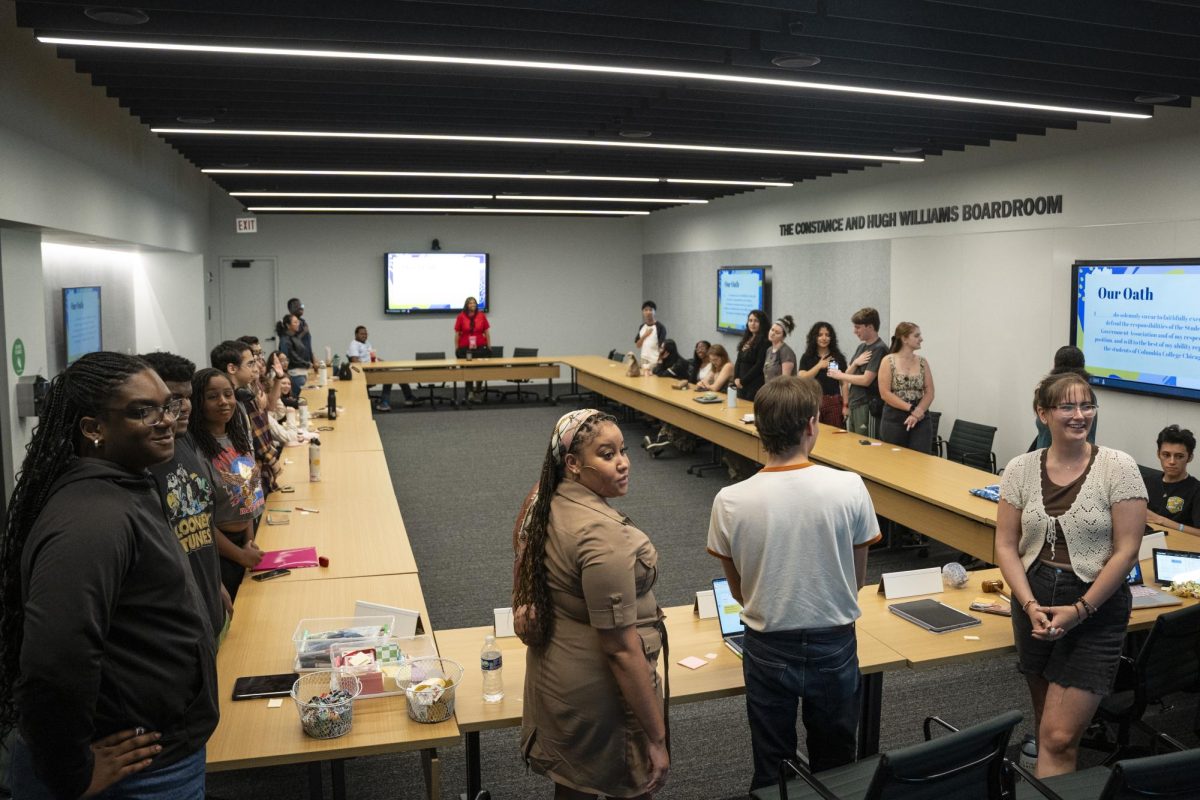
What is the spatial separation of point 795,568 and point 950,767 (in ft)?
1.96

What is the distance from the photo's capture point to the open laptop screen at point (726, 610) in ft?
10.7

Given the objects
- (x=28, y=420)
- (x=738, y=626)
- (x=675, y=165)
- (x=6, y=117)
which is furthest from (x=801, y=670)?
(x=675, y=165)

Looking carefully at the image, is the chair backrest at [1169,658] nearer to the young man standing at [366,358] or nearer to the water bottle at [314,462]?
the water bottle at [314,462]

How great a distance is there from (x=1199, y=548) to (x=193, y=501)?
163 inches

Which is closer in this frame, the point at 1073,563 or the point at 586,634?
the point at 586,634

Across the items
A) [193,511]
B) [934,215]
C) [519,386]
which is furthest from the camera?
[519,386]

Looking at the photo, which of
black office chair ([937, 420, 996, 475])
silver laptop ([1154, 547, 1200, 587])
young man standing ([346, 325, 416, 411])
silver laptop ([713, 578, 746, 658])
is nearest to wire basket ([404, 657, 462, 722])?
silver laptop ([713, 578, 746, 658])

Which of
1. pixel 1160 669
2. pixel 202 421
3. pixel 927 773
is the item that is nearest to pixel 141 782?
pixel 927 773

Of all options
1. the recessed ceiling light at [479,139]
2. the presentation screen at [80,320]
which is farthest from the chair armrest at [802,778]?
the presentation screen at [80,320]

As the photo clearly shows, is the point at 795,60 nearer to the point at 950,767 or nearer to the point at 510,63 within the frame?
the point at 510,63

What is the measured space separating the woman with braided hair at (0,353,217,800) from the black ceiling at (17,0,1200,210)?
8.53ft

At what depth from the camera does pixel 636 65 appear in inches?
184

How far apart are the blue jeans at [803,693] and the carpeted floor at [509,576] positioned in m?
0.95

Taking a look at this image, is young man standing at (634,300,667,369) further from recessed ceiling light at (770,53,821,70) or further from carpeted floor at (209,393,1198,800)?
recessed ceiling light at (770,53,821,70)
